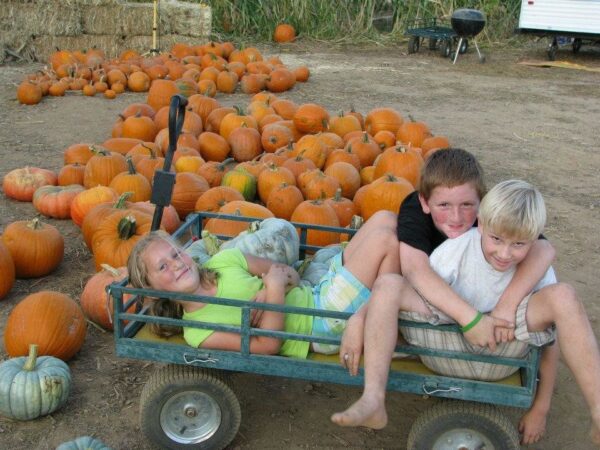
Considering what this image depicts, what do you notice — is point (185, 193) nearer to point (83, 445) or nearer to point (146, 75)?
point (83, 445)

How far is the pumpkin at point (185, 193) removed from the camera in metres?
5.43

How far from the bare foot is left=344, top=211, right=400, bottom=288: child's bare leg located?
27.3 inches

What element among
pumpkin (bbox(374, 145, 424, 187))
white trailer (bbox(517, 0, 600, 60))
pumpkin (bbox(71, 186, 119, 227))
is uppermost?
white trailer (bbox(517, 0, 600, 60))

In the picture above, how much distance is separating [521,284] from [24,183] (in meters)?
4.37

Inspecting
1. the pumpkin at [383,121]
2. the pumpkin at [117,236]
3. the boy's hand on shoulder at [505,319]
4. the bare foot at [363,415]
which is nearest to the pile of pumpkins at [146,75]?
the pumpkin at [383,121]

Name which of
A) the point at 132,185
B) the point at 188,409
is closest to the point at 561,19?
the point at 132,185

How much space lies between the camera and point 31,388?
320cm

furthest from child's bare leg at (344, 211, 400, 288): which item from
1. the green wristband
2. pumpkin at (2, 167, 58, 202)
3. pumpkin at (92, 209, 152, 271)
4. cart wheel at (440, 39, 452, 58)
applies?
cart wheel at (440, 39, 452, 58)

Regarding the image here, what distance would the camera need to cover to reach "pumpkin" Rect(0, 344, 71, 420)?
125 inches

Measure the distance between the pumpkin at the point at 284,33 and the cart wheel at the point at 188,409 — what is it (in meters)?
13.7

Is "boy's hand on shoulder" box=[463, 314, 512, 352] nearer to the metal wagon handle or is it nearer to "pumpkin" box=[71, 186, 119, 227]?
the metal wagon handle

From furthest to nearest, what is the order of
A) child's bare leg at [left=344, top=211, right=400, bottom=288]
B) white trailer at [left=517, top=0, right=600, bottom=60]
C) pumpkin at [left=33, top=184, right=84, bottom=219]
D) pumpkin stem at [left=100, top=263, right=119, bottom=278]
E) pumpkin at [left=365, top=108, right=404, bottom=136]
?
white trailer at [left=517, top=0, right=600, bottom=60] → pumpkin at [left=365, top=108, right=404, bottom=136] → pumpkin at [left=33, top=184, right=84, bottom=219] → pumpkin stem at [left=100, top=263, right=119, bottom=278] → child's bare leg at [left=344, top=211, right=400, bottom=288]

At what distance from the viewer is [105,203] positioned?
4.98 metres

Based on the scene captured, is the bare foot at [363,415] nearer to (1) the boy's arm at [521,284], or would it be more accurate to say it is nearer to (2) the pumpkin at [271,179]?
(1) the boy's arm at [521,284]
